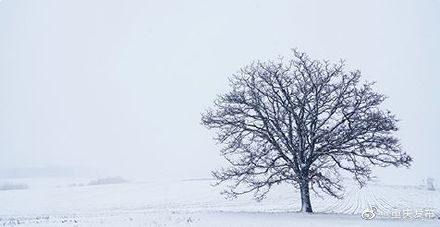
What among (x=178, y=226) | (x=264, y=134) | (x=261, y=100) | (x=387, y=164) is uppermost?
(x=261, y=100)

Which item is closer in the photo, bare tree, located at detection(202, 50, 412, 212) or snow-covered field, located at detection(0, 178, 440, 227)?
snow-covered field, located at detection(0, 178, 440, 227)

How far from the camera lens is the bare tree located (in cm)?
2753

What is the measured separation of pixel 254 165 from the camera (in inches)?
1145

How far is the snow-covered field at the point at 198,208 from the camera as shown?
23609mm

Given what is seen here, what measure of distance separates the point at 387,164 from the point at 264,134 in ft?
24.6

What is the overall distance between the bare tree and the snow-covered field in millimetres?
2819

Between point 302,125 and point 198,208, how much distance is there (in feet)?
67.6

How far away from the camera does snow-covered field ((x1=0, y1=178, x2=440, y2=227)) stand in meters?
23.6

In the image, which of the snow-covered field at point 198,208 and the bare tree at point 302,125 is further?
the bare tree at point 302,125

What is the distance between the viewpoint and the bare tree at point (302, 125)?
90.3 ft

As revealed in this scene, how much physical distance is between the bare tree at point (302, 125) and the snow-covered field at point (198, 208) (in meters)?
2.82

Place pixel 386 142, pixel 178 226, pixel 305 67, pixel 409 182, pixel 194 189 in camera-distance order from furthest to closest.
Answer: pixel 409 182 → pixel 194 189 → pixel 305 67 → pixel 386 142 → pixel 178 226

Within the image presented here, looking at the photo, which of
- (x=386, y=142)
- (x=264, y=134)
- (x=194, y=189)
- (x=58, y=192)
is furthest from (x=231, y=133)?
(x=58, y=192)

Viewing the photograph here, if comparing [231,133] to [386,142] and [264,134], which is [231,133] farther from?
[386,142]
